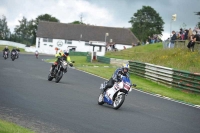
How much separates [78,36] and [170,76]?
3736 inches

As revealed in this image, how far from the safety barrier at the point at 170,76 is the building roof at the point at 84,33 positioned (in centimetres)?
8571

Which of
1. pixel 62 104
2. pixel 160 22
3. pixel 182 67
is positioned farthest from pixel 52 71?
pixel 160 22

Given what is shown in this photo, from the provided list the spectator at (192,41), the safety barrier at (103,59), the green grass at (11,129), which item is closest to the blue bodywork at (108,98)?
the green grass at (11,129)

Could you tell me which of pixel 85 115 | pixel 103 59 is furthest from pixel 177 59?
pixel 85 115

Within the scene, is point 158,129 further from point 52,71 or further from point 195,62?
point 195,62

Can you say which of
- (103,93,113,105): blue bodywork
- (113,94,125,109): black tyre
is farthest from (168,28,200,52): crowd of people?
(113,94,125,109): black tyre

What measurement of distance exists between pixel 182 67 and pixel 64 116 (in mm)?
22476

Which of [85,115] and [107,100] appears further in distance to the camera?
[107,100]

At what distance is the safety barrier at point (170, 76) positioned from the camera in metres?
25.3

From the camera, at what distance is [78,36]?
400ft

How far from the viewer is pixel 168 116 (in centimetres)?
1548

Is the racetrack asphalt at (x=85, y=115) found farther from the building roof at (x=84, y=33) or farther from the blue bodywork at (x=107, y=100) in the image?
the building roof at (x=84, y=33)

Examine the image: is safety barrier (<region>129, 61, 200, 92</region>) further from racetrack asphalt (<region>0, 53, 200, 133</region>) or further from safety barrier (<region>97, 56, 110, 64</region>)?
safety barrier (<region>97, 56, 110, 64</region>)

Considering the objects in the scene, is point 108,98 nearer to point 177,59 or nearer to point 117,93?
point 117,93
